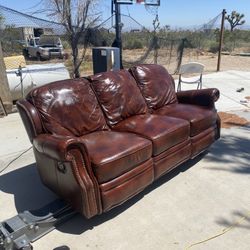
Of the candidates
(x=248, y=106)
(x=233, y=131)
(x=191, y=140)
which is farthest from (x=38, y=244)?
(x=248, y=106)

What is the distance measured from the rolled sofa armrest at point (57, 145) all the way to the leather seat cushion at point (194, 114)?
55.5 inches

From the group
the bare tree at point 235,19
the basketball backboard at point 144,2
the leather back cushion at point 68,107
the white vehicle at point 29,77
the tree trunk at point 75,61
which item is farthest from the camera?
the bare tree at point 235,19

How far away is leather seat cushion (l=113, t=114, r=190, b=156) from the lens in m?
2.74

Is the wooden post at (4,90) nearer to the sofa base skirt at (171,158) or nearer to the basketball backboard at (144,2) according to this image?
the sofa base skirt at (171,158)

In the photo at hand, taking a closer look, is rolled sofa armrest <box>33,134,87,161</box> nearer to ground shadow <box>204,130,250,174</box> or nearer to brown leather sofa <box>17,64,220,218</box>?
brown leather sofa <box>17,64,220,218</box>

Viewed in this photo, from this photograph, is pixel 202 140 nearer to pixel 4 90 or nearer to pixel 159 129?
pixel 159 129

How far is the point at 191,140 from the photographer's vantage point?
3.18m

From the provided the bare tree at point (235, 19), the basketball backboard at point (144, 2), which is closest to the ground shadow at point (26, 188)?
the basketball backboard at point (144, 2)

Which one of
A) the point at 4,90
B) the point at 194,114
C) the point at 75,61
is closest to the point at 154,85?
the point at 194,114

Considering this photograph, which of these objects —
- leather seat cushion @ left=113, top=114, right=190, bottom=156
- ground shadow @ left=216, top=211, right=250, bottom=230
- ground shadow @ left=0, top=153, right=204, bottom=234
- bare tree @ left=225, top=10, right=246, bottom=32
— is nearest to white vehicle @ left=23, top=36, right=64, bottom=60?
ground shadow @ left=0, top=153, right=204, bottom=234

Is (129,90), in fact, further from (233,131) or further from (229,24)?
(229,24)

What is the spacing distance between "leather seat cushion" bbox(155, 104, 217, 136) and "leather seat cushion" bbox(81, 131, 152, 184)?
2.44 feet

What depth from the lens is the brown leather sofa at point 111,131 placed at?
227 centimetres

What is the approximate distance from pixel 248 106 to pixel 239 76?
10.1 ft
